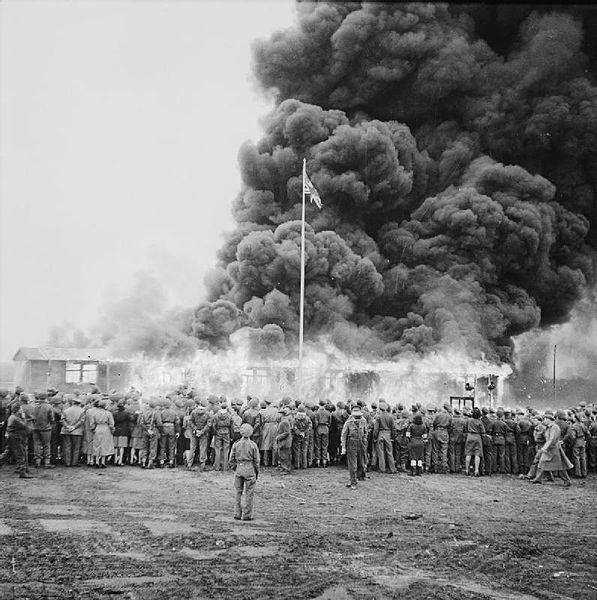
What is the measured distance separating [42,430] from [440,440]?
9.47 m

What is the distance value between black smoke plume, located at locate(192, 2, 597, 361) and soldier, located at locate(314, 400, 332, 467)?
14168mm

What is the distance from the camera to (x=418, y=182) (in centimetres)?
4012

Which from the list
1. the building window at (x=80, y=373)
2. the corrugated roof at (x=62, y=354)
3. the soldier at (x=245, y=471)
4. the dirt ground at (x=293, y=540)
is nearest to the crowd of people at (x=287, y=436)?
the dirt ground at (x=293, y=540)

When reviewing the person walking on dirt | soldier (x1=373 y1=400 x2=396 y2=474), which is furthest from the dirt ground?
soldier (x1=373 y1=400 x2=396 y2=474)

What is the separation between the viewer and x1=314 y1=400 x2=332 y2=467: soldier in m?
16.3

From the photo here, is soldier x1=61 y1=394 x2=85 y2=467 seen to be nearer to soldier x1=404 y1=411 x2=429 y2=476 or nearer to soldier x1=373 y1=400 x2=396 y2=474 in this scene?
soldier x1=373 y1=400 x2=396 y2=474

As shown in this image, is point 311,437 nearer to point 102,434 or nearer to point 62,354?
point 102,434

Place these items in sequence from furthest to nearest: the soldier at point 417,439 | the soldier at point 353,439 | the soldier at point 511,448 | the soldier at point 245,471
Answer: the soldier at point 511,448, the soldier at point 417,439, the soldier at point 353,439, the soldier at point 245,471

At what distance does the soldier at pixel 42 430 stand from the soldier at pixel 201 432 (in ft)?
10.6

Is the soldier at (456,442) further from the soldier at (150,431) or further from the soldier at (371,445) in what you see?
the soldier at (150,431)

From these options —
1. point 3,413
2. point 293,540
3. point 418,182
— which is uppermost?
point 418,182

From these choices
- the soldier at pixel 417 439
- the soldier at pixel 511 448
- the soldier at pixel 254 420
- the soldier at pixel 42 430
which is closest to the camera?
the soldier at pixel 42 430

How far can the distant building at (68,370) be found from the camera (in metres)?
32.2

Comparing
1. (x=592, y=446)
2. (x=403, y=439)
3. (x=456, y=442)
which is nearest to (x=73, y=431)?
(x=403, y=439)
